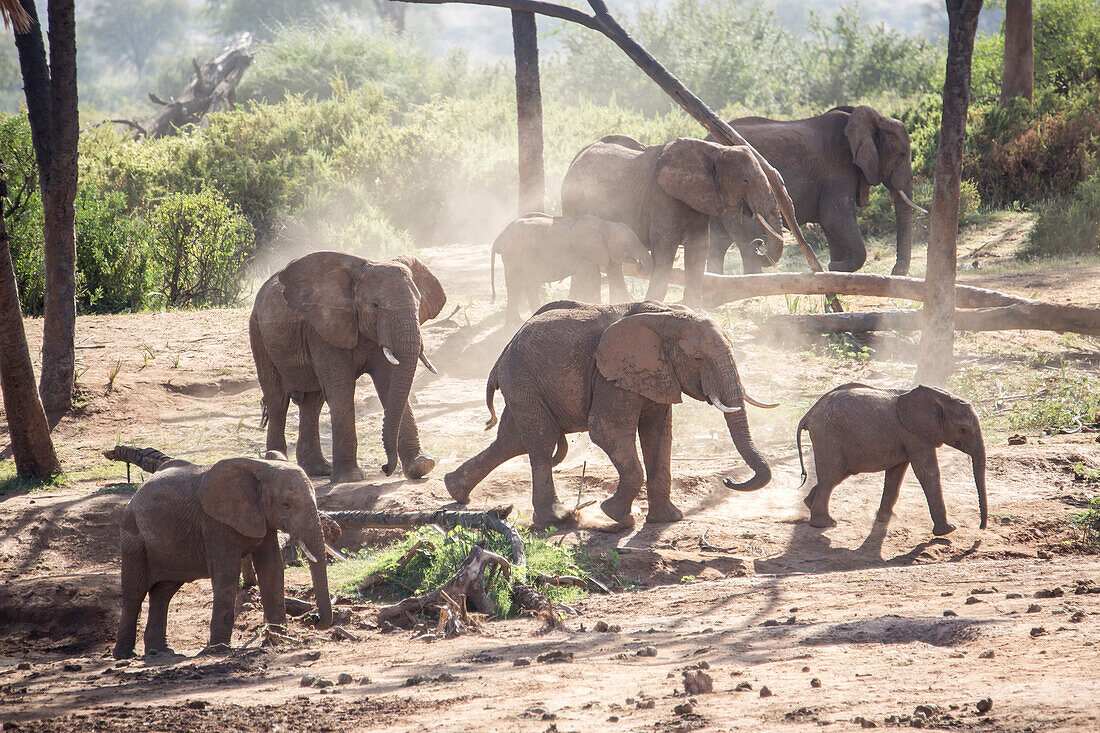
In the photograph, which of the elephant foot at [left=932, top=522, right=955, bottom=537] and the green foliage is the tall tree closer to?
the elephant foot at [left=932, top=522, right=955, bottom=537]

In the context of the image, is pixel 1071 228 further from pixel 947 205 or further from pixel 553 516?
pixel 553 516

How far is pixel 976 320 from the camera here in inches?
476

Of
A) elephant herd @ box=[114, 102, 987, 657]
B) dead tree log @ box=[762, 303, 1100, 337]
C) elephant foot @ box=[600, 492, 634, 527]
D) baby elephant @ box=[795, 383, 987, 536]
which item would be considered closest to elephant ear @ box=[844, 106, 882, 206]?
dead tree log @ box=[762, 303, 1100, 337]

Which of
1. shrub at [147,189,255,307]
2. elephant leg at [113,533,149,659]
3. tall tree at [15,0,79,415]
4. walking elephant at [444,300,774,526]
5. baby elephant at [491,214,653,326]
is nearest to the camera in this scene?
elephant leg at [113,533,149,659]

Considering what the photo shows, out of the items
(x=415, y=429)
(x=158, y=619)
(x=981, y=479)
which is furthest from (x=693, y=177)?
(x=158, y=619)

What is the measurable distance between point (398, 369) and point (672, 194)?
491 centimetres

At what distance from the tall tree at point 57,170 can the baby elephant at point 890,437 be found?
7.55 metres

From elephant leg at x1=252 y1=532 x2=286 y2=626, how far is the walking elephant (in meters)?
2.21

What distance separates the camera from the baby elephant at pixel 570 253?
1224 centimetres

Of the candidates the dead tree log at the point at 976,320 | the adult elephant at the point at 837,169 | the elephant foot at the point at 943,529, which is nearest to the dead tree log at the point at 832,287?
the dead tree log at the point at 976,320

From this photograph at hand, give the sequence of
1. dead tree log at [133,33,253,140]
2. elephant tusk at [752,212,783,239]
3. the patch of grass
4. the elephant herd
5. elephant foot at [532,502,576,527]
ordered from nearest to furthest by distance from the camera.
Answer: the elephant herd
the patch of grass
elephant foot at [532,502,576,527]
elephant tusk at [752,212,783,239]
dead tree log at [133,33,253,140]

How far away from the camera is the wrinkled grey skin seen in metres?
5.59

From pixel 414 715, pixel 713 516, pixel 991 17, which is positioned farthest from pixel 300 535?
pixel 991 17

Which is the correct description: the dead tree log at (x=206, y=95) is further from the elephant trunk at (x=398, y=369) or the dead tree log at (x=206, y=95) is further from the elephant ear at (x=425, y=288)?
the elephant trunk at (x=398, y=369)
